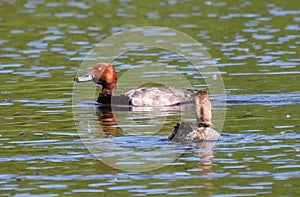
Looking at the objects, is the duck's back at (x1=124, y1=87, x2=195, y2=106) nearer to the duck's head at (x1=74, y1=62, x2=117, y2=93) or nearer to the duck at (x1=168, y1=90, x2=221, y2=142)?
the duck's head at (x1=74, y1=62, x2=117, y2=93)

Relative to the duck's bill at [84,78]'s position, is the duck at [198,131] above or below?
above

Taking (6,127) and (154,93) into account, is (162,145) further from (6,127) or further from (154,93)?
(154,93)

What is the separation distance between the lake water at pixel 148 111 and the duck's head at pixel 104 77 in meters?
0.43

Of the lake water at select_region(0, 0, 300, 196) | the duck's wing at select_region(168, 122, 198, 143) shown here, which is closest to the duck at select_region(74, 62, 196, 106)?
the lake water at select_region(0, 0, 300, 196)

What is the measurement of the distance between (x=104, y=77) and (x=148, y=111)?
7.16 ft

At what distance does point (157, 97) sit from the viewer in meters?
18.8

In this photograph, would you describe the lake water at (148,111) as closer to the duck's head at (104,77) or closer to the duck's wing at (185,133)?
the duck's wing at (185,133)

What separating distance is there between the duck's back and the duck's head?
3.54 ft

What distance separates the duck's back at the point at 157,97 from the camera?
18.8 m

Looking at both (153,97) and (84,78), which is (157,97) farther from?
(84,78)

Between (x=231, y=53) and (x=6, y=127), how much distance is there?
8.98 meters

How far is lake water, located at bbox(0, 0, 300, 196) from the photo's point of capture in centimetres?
1173

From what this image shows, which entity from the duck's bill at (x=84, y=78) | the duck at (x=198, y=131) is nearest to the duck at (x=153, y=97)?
the duck's bill at (x=84, y=78)

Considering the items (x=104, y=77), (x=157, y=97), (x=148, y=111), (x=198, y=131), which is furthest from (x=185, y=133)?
(x=104, y=77)
